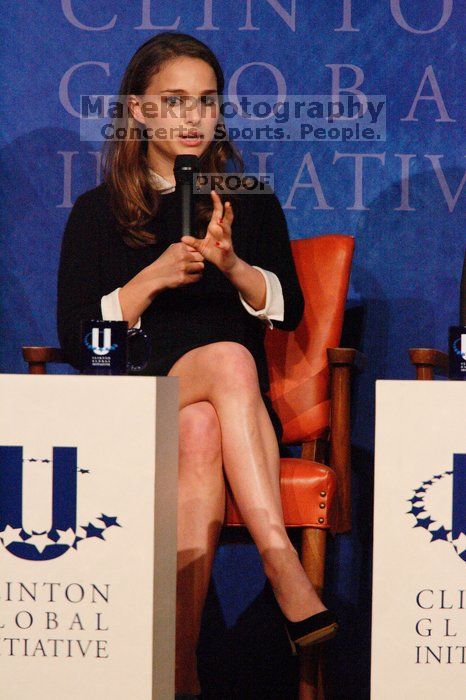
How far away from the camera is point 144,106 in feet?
8.14

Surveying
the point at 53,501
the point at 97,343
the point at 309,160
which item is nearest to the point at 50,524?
the point at 53,501

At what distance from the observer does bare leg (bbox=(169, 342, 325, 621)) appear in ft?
6.19

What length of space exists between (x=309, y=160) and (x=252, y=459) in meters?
1.19

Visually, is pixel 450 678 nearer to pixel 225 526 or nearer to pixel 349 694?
pixel 225 526

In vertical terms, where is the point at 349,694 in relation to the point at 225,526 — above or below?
below

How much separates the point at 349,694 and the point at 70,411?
4.88 ft

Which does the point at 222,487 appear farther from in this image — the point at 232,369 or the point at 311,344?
the point at 311,344

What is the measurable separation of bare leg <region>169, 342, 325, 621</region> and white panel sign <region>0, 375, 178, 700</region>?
398 millimetres

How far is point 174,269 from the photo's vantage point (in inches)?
85.8

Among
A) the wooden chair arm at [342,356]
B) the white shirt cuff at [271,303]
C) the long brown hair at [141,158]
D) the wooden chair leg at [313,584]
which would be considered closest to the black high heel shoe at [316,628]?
the wooden chair leg at [313,584]

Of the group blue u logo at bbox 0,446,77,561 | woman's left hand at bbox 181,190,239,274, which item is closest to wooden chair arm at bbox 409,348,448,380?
woman's left hand at bbox 181,190,239,274

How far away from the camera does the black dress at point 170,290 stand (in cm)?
234

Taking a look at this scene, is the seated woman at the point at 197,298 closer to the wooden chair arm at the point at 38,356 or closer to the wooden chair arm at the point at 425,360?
the wooden chair arm at the point at 38,356

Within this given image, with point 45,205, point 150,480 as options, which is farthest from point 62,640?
point 45,205
